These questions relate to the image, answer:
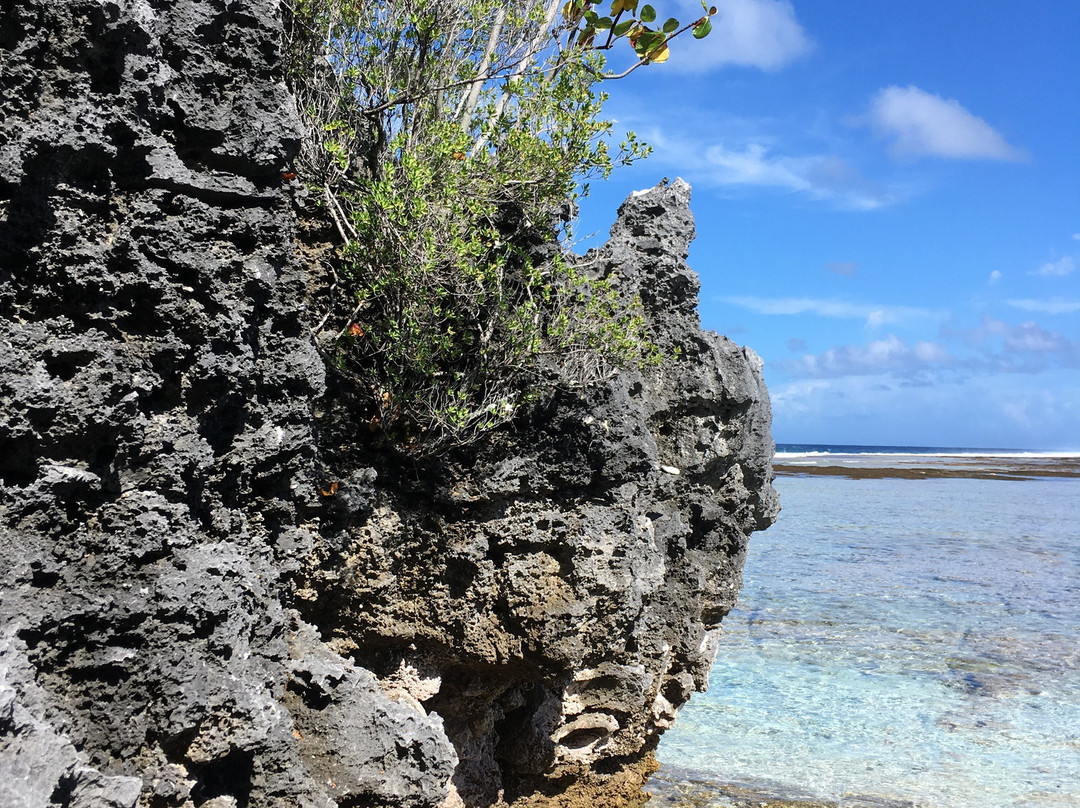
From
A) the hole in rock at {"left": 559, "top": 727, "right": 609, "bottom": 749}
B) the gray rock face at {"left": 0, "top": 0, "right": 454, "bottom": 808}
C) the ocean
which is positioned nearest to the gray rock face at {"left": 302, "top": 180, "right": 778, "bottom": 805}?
the hole in rock at {"left": 559, "top": 727, "right": 609, "bottom": 749}

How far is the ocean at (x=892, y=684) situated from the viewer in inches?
312

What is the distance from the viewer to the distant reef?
8.92 ft

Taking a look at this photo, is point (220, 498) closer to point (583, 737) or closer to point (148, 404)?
point (148, 404)

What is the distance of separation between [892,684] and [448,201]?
9.29m

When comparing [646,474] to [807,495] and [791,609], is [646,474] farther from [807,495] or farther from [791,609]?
[807,495]

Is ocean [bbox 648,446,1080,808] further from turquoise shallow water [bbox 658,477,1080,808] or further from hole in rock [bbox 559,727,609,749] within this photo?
hole in rock [bbox 559,727,609,749]

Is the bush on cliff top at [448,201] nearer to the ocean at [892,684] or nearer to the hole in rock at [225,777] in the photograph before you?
the hole in rock at [225,777]

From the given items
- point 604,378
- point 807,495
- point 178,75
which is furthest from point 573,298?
point 807,495

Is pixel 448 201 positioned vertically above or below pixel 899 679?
above

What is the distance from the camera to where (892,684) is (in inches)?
424

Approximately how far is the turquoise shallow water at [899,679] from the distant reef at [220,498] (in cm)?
400

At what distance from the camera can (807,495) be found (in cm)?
3462

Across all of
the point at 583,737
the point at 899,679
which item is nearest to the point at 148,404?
the point at 583,737

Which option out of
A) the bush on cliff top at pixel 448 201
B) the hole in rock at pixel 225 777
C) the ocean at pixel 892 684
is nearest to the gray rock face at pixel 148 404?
the hole in rock at pixel 225 777
